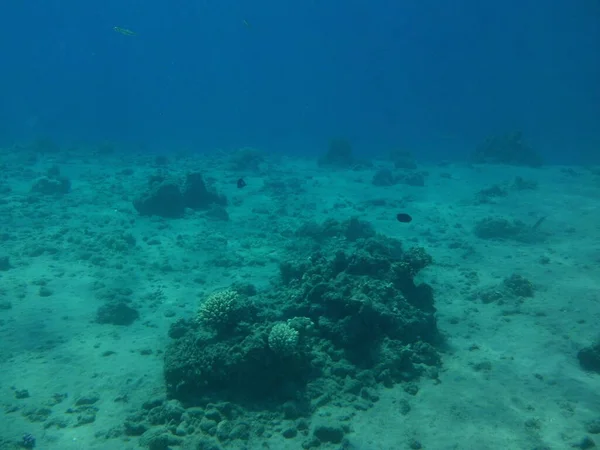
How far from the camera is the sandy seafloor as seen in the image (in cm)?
795

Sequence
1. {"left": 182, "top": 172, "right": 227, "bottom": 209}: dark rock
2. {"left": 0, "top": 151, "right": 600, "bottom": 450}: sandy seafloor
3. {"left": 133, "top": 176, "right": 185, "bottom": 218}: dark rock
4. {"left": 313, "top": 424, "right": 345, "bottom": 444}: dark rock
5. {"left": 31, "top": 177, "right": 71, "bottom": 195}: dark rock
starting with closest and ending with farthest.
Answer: {"left": 313, "top": 424, "right": 345, "bottom": 444}: dark rock
{"left": 0, "top": 151, "right": 600, "bottom": 450}: sandy seafloor
{"left": 133, "top": 176, "right": 185, "bottom": 218}: dark rock
{"left": 182, "top": 172, "right": 227, "bottom": 209}: dark rock
{"left": 31, "top": 177, "right": 71, "bottom": 195}: dark rock

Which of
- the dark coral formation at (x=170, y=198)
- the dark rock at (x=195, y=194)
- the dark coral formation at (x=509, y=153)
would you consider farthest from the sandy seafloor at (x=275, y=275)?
the dark coral formation at (x=509, y=153)

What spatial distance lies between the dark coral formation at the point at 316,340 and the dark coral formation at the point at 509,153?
3531cm

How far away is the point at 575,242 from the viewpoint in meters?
18.6

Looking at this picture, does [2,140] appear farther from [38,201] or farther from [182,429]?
[182,429]

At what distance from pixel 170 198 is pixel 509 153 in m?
36.0

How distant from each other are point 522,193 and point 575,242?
11.1 metres

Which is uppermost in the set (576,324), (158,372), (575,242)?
(575,242)

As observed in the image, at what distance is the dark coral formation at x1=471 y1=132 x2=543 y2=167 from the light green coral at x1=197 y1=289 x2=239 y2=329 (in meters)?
39.7

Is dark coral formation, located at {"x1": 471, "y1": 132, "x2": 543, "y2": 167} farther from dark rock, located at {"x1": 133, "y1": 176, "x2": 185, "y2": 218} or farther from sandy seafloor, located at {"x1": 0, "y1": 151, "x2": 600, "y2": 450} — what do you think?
dark rock, located at {"x1": 133, "y1": 176, "x2": 185, "y2": 218}

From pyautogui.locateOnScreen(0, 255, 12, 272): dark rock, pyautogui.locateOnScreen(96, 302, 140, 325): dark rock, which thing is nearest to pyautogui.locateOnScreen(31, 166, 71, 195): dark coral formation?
pyautogui.locateOnScreen(0, 255, 12, 272): dark rock

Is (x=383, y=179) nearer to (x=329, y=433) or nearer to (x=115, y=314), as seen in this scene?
(x=115, y=314)

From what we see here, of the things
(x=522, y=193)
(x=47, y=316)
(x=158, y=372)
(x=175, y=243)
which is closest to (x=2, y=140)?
(x=175, y=243)

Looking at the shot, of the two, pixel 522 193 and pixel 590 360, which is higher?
pixel 522 193
